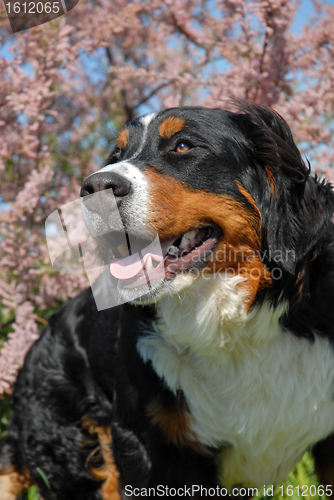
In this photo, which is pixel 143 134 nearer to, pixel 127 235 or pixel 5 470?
pixel 127 235

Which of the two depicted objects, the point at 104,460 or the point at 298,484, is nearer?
the point at 298,484

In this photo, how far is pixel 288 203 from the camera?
7.97 ft

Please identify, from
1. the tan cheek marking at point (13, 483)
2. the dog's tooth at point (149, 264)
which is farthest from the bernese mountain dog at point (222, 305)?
the tan cheek marking at point (13, 483)

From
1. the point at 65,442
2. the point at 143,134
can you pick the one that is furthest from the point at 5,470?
the point at 143,134

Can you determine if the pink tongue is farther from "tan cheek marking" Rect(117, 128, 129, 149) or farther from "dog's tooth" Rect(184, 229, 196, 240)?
"tan cheek marking" Rect(117, 128, 129, 149)

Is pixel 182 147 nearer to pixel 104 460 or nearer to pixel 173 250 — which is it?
pixel 173 250

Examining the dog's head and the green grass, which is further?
the green grass

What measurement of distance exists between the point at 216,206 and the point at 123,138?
0.75 m

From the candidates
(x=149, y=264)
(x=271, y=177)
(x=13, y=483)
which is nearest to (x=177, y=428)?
(x=149, y=264)

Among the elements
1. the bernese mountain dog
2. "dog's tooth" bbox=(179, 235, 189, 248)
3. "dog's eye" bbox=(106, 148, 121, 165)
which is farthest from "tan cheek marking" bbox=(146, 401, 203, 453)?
"dog's eye" bbox=(106, 148, 121, 165)

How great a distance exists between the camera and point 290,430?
2506mm

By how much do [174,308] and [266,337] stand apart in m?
0.49

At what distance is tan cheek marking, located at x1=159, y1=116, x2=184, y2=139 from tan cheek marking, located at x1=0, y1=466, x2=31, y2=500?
2686 millimetres

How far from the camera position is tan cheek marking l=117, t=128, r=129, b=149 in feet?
9.10
